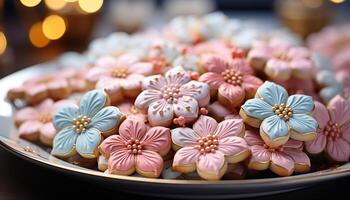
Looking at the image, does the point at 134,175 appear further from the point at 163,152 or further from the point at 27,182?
the point at 27,182

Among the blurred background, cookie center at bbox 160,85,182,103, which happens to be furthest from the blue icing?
the blurred background

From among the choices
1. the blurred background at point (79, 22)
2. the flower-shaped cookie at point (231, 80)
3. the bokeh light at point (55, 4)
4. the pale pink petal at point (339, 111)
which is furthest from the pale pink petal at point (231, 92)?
the bokeh light at point (55, 4)

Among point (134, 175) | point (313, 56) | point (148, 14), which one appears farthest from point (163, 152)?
point (148, 14)

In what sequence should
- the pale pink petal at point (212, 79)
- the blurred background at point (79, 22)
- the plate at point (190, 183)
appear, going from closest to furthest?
the plate at point (190, 183) → the pale pink petal at point (212, 79) → the blurred background at point (79, 22)

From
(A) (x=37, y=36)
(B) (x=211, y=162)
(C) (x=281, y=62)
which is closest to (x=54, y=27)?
(A) (x=37, y=36)

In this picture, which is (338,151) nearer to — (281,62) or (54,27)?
(281,62)

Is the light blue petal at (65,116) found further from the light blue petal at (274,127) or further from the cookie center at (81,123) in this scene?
the light blue petal at (274,127)
